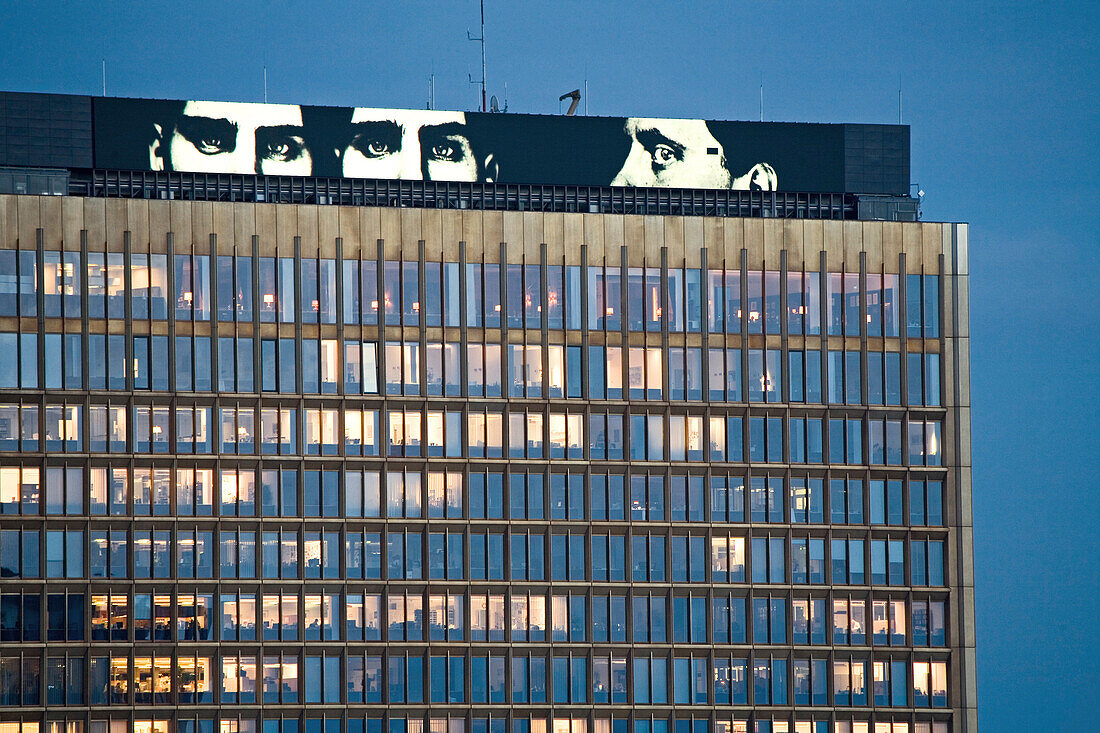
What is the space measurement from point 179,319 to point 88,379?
19.3 feet

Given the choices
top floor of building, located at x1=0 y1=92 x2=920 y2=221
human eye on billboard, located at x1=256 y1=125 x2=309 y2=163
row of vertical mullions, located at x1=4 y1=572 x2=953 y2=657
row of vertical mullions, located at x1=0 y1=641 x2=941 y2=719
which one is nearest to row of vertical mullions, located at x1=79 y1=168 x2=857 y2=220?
top floor of building, located at x1=0 y1=92 x2=920 y2=221

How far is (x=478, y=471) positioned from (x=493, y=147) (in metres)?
22.5

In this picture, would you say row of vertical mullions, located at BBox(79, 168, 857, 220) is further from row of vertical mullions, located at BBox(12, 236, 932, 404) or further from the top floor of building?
row of vertical mullions, located at BBox(12, 236, 932, 404)

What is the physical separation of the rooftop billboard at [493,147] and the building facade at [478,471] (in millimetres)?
9582

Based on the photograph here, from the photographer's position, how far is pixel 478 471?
9144 cm

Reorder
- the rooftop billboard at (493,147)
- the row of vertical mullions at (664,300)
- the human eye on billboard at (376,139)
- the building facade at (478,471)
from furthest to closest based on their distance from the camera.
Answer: the human eye on billboard at (376,139)
the rooftop billboard at (493,147)
the row of vertical mullions at (664,300)
the building facade at (478,471)

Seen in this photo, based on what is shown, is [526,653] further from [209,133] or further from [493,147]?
[209,133]

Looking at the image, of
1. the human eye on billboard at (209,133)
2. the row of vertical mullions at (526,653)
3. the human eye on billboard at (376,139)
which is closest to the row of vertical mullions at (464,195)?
the human eye on billboard at (209,133)

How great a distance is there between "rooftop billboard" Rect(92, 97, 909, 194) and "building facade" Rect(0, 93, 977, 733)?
9582 mm

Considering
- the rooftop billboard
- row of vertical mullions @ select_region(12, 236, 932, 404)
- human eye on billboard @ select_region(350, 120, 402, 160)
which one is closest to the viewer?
row of vertical mullions @ select_region(12, 236, 932, 404)

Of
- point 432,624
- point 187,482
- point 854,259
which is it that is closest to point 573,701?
point 432,624

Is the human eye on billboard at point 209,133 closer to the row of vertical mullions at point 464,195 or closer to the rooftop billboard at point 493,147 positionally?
the rooftop billboard at point 493,147

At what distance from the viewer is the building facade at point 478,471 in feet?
290

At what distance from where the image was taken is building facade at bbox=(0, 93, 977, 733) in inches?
3479
